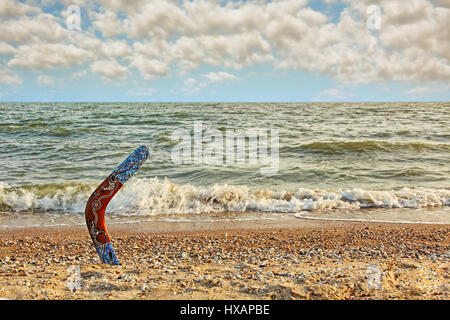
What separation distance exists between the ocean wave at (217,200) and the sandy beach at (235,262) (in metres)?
1.31

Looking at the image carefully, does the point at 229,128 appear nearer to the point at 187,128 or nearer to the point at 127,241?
the point at 187,128

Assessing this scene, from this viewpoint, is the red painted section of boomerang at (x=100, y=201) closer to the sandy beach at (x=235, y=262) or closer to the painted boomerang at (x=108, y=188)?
the painted boomerang at (x=108, y=188)

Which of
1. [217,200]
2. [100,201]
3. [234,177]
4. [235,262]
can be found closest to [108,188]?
[100,201]

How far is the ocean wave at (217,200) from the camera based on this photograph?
816 centimetres

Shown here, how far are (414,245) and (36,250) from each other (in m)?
5.92

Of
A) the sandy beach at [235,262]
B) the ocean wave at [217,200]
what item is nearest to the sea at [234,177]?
the ocean wave at [217,200]

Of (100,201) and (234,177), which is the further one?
(234,177)

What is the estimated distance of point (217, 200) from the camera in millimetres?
8484

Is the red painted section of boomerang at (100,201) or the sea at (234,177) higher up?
the red painted section of boomerang at (100,201)

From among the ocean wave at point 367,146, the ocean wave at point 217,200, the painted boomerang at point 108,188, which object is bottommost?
the ocean wave at point 217,200

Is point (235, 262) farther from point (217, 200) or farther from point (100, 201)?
point (217, 200)

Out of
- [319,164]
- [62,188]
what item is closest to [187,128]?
[319,164]

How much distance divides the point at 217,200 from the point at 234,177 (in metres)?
2.46
